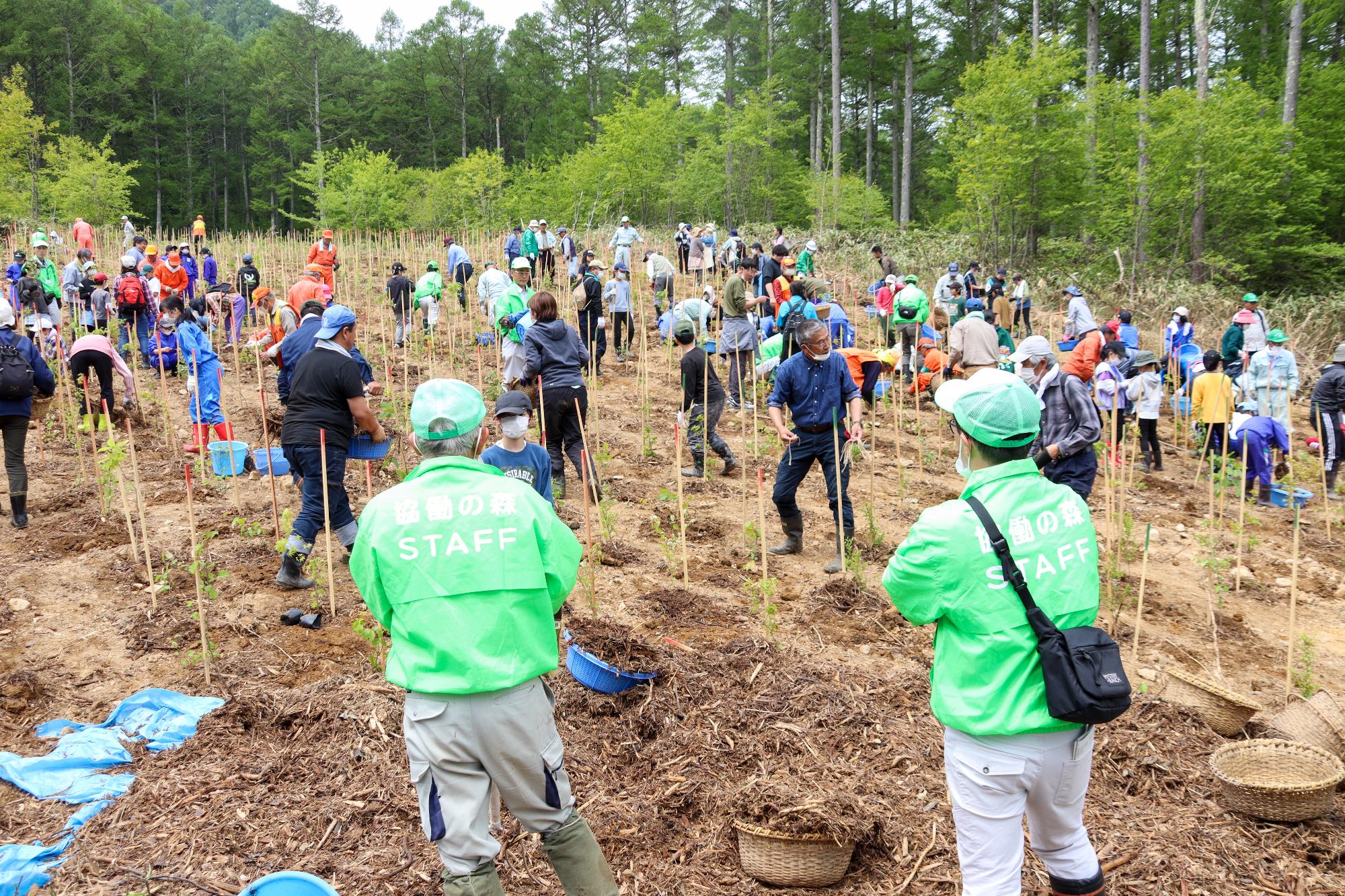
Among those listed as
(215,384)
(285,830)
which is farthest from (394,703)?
(215,384)

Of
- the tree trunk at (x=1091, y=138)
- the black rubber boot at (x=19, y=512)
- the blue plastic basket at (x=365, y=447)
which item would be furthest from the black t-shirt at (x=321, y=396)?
the tree trunk at (x=1091, y=138)

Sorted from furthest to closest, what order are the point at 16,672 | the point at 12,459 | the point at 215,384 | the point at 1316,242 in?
the point at 1316,242 < the point at 215,384 < the point at 12,459 < the point at 16,672

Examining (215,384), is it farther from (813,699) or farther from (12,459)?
(813,699)

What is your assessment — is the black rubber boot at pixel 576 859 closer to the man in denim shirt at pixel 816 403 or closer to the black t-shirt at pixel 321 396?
the black t-shirt at pixel 321 396

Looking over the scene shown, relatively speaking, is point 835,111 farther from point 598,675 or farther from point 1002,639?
point 1002,639

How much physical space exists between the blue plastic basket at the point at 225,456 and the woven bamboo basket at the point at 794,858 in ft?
20.3

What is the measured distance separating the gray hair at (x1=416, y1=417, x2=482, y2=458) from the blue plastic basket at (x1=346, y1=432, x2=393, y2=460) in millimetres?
3436

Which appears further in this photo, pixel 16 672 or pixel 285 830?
pixel 16 672

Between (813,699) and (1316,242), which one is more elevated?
(1316,242)

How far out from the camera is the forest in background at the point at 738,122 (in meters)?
21.9

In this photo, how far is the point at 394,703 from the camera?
14.9 ft

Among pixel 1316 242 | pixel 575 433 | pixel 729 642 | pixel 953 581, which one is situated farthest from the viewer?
pixel 1316 242

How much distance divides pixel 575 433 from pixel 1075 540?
5.72 m

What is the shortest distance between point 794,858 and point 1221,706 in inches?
106
